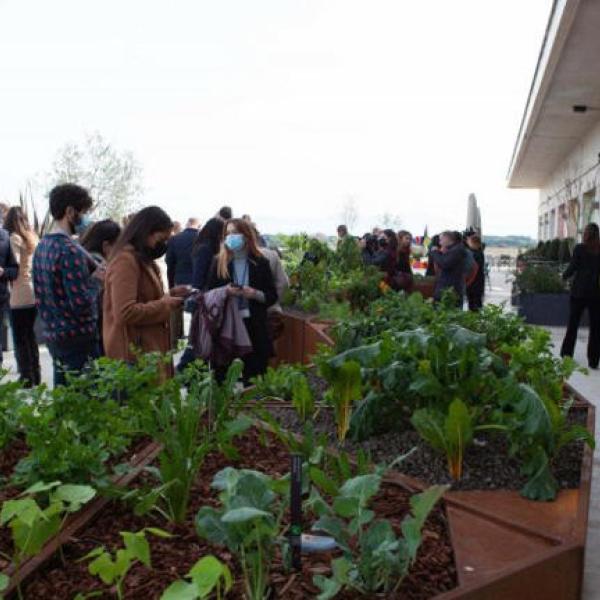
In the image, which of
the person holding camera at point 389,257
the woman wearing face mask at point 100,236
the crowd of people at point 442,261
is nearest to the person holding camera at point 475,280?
the crowd of people at point 442,261

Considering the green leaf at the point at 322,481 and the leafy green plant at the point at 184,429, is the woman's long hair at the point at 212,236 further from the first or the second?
the green leaf at the point at 322,481

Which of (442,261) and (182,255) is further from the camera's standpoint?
(442,261)

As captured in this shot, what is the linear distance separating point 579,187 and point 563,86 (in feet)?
28.5

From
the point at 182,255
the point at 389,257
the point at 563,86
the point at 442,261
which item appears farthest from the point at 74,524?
the point at 563,86

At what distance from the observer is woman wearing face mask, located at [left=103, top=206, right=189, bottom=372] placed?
13.7ft

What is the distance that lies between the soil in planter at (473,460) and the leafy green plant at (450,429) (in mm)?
81

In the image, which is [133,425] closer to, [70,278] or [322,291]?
[70,278]

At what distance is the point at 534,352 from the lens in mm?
3896

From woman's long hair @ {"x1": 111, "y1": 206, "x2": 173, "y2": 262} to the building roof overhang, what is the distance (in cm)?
794

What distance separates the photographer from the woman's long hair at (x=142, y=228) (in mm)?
4203

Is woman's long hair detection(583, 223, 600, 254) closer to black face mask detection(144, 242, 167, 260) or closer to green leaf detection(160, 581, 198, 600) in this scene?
black face mask detection(144, 242, 167, 260)

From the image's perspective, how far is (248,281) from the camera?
5.97 meters

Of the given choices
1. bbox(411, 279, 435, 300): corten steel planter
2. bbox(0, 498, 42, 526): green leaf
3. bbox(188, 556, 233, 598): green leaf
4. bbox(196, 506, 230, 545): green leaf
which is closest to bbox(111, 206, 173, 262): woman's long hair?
bbox(196, 506, 230, 545): green leaf

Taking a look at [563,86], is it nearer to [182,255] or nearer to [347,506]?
[182,255]
